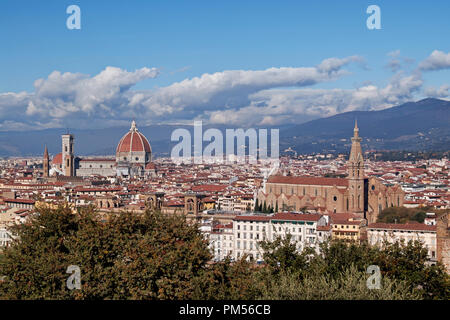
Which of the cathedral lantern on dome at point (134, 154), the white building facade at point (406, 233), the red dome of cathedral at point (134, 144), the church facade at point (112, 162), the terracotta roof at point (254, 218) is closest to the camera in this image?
the white building facade at point (406, 233)

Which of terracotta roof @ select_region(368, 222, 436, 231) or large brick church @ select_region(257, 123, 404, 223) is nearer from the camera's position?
terracotta roof @ select_region(368, 222, 436, 231)

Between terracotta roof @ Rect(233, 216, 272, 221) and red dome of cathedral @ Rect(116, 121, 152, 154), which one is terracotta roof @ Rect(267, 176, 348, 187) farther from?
red dome of cathedral @ Rect(116, 121, 152, 154)

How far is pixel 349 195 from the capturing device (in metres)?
41.1


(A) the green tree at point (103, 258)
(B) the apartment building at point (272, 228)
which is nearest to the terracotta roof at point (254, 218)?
(B) the apartment building at point (272, 228)

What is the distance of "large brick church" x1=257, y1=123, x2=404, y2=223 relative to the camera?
134 ft

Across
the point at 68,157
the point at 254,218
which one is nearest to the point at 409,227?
the point at 254,218

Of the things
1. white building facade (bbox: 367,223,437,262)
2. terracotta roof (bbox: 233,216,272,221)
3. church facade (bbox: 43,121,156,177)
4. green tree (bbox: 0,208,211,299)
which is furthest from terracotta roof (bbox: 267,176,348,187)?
church facade (bbox: 43,121,156,177)

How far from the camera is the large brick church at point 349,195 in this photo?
40.8m

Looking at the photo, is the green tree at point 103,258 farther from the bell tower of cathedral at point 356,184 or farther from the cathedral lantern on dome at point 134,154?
the cathedral lantern on dome at point 134,154

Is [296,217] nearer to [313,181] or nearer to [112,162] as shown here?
[313,181]

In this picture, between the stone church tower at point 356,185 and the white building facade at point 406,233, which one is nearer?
the white building facade at point 406,233

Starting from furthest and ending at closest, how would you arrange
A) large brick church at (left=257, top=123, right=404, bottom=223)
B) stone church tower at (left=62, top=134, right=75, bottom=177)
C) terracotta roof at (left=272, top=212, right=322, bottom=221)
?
stone church tower at (left=62, top=134, right=75, bottom=177)
large brick church at (left=257, top=123, right=404, bottom=223)
terracotta roof at (left=272, top=212, right=322, bottom=221)
